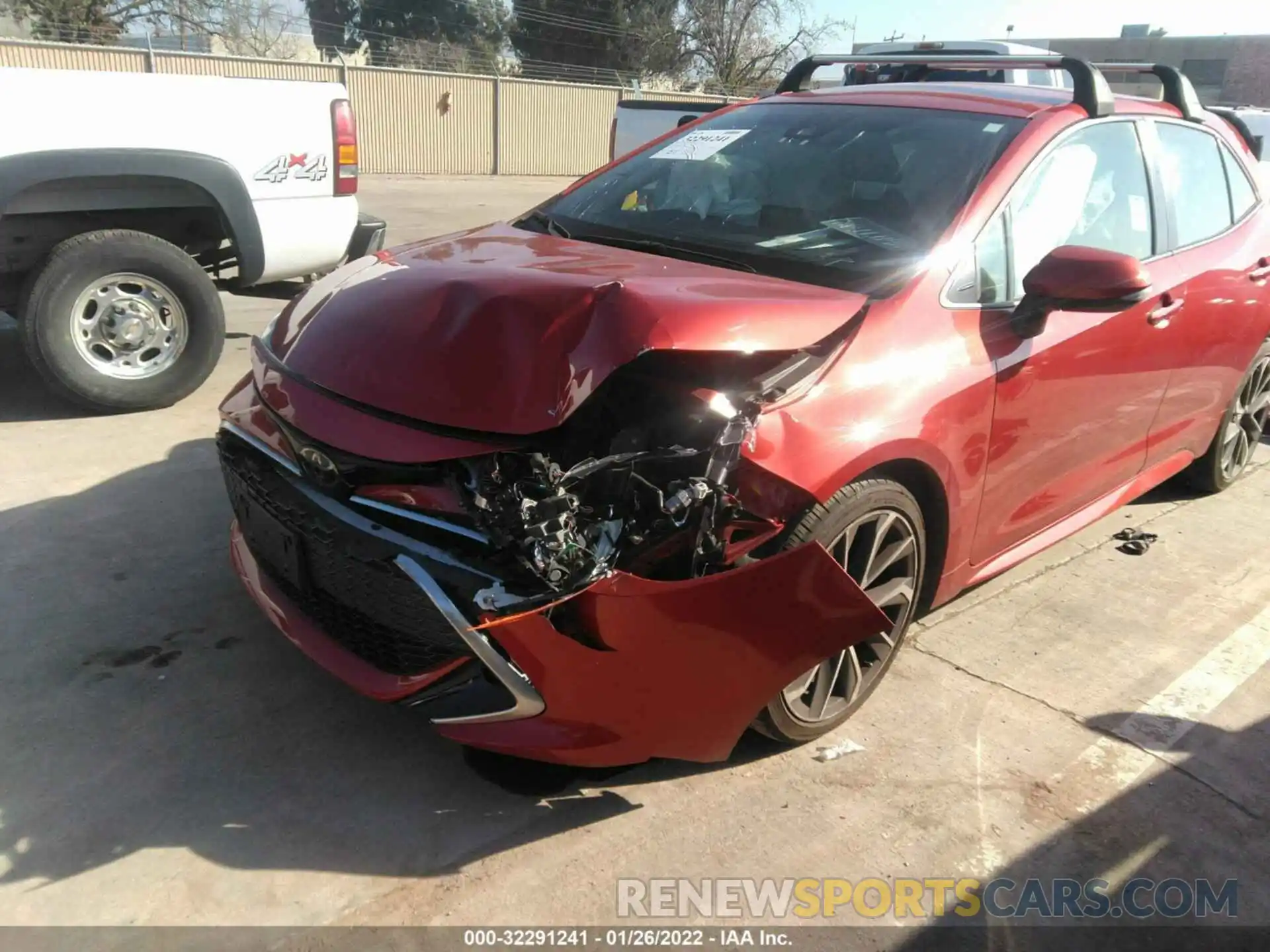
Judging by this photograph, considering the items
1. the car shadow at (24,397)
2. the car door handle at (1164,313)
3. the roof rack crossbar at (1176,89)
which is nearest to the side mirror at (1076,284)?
the car door handle at (1164,313)

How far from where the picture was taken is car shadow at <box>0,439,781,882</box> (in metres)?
2.57


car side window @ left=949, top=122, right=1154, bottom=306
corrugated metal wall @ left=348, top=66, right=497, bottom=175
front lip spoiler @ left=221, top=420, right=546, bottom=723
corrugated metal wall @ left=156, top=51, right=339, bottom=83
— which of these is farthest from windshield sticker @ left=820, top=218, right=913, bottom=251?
corrugated metal wall @ left=348, top=66, right=497, bottom=175

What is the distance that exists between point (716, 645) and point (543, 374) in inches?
31.0

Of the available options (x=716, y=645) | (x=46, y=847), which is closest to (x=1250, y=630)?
(x=716, y=645)

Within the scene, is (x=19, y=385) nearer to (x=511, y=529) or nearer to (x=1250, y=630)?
(x=511, y=529)

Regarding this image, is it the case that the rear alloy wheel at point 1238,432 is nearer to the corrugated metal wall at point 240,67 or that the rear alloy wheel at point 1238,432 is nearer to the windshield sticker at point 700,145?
the windshield sticker at point 700,145

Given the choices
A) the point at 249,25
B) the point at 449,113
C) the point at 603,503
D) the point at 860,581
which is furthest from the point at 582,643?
the point at 249,25

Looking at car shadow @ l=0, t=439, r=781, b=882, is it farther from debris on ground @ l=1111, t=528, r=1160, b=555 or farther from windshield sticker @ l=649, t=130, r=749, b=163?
debris on ground @ l=1111, t=528, r=1160, b=555

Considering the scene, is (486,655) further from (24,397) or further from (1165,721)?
(24,397)

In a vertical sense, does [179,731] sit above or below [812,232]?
below

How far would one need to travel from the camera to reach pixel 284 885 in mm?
2441

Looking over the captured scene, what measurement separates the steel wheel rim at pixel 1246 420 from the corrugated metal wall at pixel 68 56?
57.9 feet

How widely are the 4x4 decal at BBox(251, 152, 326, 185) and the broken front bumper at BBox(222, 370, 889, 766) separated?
332cm

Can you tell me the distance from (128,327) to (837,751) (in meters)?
4.14
